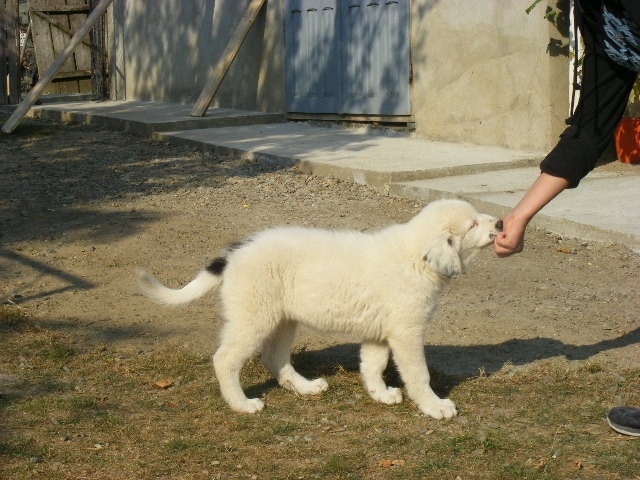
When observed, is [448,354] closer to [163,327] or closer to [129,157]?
[163,327]

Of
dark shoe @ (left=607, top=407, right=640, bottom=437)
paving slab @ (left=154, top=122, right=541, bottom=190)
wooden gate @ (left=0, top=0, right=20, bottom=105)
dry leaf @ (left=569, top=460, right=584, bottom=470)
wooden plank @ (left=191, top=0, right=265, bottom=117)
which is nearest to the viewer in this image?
dry leaf @ (left=569, top=460, right=584, bottom=470)

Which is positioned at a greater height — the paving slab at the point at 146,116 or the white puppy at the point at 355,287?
the paving slab at the point at 146,116

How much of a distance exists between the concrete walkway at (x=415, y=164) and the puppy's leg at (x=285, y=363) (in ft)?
10.7

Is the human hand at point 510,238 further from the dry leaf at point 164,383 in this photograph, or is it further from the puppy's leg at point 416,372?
the dry leaf at point 164,383

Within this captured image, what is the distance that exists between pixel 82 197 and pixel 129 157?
2384 mm

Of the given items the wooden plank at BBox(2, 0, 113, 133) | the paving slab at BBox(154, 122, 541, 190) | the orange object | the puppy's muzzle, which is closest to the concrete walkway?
the paving slab at BBox(154, 122, 541, 190)

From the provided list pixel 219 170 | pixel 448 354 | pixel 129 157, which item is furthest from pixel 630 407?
pixel 129 157

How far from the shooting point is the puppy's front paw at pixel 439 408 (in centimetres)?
442

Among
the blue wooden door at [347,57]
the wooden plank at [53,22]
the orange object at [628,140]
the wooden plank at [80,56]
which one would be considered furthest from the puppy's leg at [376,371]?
the wooden plank at [80,56]

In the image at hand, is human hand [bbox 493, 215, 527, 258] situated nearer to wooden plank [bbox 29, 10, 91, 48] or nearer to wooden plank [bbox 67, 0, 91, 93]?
wooden plank [bbox 29, 10, 91, 48]

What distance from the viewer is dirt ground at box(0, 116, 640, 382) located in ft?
18.2

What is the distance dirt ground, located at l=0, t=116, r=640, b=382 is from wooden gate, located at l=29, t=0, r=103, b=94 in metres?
8.99

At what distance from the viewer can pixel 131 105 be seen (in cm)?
1678

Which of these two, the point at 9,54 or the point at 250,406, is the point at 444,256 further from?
the point at 9,54
